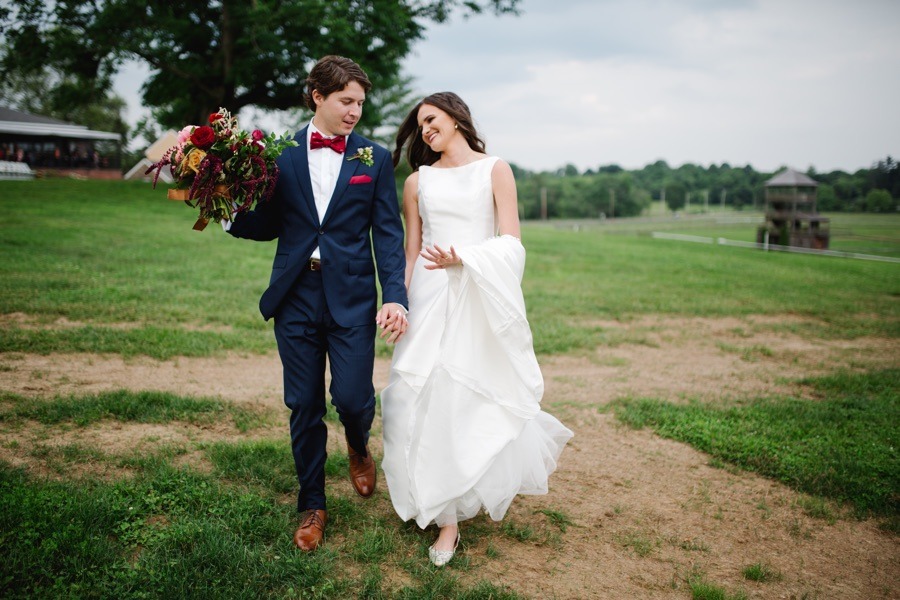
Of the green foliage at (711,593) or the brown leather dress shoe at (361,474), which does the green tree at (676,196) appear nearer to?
the brown leather dress shoe at (361,474)

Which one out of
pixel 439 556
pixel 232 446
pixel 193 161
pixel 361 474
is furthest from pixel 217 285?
pixel 439 556

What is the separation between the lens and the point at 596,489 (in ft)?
14.9

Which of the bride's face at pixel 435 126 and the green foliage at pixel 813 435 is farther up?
the bride's face at pixel 435 126

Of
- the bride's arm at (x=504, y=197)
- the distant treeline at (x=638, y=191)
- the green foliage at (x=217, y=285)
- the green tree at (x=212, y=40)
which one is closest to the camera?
the bride's arm at (x=504, y=197)

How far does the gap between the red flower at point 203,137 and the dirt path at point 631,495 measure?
A: 8.41 ft

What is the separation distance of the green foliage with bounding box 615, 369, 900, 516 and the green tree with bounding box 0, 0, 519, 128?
18251mm

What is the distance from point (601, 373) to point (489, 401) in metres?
4.22

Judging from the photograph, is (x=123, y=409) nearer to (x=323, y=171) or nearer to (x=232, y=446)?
(x=232, y=446)

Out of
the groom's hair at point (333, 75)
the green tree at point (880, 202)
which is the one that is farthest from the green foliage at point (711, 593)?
the green tree at point (880, 202)

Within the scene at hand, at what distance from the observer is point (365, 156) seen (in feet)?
11.8

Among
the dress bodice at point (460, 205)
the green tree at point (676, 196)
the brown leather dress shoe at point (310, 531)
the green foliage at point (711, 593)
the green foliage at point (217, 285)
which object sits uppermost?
the green tree at point (676, 196)

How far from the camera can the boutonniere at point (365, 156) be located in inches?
142

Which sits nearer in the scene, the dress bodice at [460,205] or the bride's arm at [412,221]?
the dress bodice at [460,205]

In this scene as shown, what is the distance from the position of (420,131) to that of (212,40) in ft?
83.9
